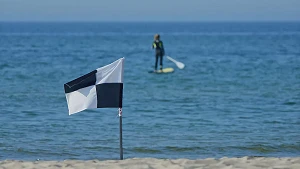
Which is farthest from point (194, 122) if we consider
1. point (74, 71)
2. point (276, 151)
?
point (74, 71)

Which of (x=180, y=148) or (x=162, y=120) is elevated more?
(x=162, y=120)

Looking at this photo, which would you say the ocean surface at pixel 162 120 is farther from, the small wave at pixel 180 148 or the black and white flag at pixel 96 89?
the black and white flag at pixel 96 89

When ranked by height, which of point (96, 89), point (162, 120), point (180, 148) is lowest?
point (180, 148)

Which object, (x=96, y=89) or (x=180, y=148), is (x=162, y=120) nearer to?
(x=180, y=148)

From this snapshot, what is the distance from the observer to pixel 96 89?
9664 millimetres

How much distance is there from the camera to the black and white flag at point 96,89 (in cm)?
962

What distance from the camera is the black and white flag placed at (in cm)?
962

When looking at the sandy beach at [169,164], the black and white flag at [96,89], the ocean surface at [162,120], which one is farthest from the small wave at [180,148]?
the black and white flag at [96,89]

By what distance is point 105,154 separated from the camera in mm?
12367

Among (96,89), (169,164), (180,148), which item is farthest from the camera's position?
(180,148)

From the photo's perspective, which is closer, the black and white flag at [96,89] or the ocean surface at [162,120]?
the black and white flag at [96,89]

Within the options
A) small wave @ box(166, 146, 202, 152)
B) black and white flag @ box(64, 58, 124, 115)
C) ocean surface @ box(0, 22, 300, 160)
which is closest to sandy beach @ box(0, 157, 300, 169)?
black and white flag @ box(64, 58, 124, 115)

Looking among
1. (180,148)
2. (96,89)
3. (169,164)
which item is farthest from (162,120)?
(169,164)

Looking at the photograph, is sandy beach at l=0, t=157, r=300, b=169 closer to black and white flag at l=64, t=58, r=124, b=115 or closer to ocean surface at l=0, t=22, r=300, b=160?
black and white flag at l=64, t=58, r=124, b=115
